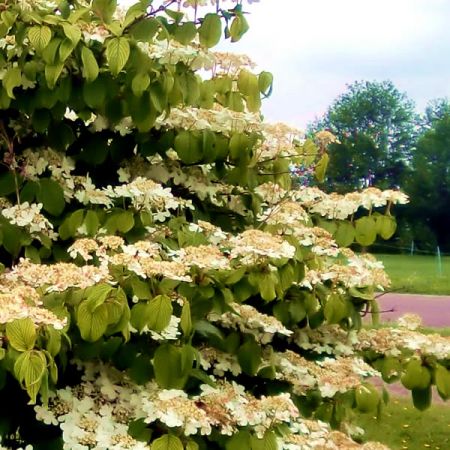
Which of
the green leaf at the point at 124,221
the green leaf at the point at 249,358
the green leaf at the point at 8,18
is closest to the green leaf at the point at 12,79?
the green leaf at the point at 8,18

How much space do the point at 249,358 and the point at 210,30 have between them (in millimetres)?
966

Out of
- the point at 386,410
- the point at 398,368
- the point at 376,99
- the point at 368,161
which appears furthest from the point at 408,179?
the point at 398,368

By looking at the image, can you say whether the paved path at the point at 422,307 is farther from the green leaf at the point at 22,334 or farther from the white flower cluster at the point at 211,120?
the green leaf at the point at 22,334

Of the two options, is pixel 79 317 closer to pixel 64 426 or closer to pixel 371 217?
pixel 64 426

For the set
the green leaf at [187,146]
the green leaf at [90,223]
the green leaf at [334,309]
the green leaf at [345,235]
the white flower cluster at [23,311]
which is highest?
the green leaf at [187,146]

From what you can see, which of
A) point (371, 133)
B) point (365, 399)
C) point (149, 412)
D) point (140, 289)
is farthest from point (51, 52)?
point (371, 133)

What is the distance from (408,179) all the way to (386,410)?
38656mm

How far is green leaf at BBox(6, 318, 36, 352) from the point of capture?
4.76 feet

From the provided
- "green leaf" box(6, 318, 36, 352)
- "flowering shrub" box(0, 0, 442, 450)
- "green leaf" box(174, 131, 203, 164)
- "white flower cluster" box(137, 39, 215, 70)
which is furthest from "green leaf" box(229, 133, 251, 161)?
"green leaf" box(6, 318, 36, 352)

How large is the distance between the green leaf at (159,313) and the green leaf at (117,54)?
0.61 m

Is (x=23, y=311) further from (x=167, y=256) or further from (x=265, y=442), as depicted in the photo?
(x=265, y=442)

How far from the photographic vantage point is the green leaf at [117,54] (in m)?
1.93

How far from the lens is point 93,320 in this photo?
1651mm

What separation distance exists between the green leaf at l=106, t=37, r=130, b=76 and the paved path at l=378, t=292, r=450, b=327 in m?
9.03
